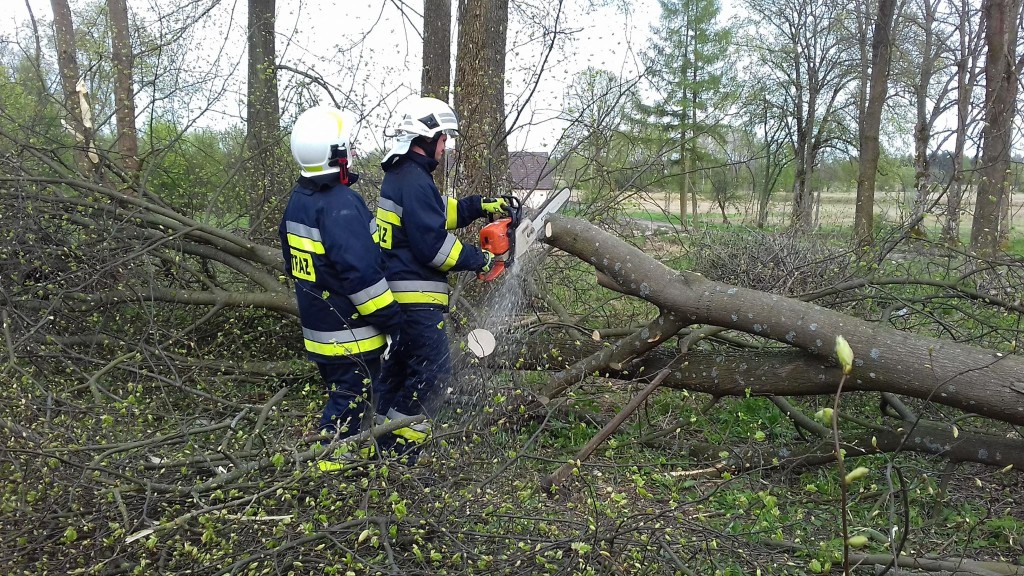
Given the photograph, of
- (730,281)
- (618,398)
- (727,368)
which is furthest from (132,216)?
(730,281)

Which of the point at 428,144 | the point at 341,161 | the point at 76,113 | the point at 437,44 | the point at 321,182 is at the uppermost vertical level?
the point at 437,44

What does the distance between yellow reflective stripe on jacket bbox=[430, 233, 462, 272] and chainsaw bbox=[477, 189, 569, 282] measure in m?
0.18

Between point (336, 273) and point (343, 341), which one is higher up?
point (336, 273)

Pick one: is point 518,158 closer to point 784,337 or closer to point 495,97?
point 495,97

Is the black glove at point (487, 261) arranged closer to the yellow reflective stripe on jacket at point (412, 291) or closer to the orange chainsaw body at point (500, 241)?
the orange chainsaw body at point (500, 241)

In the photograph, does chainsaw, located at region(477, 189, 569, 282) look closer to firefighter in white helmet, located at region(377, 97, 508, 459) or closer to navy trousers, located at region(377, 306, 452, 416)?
firefighter in white helmet, located at region(377, 97, 508, 459)

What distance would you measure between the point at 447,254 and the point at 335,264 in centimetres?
56

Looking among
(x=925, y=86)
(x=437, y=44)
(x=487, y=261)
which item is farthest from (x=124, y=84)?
(x=925, y=86)

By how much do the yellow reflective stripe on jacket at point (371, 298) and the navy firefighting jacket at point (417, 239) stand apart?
27cm

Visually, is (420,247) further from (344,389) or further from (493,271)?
(344,389)

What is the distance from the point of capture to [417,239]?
342 centimetres

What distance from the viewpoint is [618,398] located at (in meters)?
4.58

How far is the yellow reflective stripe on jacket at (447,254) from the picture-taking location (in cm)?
343

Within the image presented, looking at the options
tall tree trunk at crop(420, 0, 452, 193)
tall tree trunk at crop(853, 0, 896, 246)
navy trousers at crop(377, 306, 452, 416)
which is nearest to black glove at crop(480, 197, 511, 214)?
navy trousers at crop(377, 306, 452, 416)
